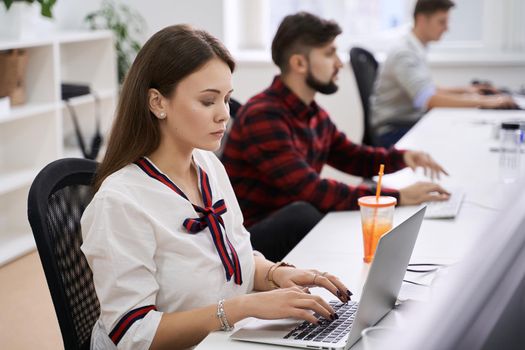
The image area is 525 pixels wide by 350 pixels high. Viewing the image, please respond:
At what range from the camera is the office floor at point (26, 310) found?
2.65 m

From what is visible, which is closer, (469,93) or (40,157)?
(40,157)

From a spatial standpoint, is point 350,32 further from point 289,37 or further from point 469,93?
point 289,37

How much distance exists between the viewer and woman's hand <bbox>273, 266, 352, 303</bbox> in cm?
133

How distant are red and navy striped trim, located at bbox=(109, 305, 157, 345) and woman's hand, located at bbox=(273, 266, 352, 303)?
32 cm

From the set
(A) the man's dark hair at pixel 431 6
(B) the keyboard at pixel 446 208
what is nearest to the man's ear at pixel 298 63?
(B) the keyboard at pixel 446 208

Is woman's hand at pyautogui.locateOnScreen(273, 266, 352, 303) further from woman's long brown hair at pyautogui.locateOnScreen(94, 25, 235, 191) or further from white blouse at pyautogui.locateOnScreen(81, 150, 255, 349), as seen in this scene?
woman's long brown hair at pyautogui.locateOnScreen(94, 25, 235, 191)

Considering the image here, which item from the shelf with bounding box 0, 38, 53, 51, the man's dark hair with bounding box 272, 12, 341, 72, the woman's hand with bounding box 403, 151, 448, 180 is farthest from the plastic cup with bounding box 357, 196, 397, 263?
the shelf with bounding box 0, 38, 53, 51

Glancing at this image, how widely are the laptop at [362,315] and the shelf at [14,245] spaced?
2.43 metres

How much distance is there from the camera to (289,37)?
2.42m

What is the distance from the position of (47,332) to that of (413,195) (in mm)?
1431

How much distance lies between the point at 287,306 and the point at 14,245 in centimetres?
265

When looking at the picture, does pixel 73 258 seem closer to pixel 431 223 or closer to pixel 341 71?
pixel 431 223

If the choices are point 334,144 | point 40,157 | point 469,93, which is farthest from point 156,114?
point 469,93

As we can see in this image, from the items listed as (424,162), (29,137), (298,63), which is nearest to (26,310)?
(29,137)
